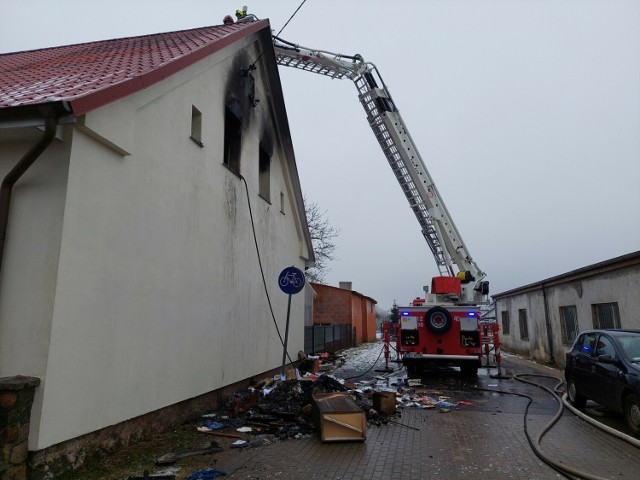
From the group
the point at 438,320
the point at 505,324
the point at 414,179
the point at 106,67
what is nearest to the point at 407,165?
the point at 414,179

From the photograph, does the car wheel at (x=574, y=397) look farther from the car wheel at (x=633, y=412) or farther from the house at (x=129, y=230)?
the house at (x=129, y=230)

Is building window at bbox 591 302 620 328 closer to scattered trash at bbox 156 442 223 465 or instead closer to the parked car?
the parked car

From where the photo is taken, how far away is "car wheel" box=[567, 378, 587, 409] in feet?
29.0

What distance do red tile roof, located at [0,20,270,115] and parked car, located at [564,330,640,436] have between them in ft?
26.2

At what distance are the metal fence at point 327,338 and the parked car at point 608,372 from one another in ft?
34.2

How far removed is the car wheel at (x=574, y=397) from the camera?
8.83 meters

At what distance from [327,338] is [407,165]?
387 inches

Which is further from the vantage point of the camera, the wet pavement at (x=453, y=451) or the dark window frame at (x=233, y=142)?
the dark window frame at (x=233, y=142)

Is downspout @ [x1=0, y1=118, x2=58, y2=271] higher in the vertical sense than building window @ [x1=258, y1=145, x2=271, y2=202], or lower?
lower

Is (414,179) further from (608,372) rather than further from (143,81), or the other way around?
(143,81)

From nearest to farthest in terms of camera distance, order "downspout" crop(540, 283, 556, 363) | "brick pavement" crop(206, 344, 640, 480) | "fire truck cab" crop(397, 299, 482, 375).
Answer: "brick pavement" crop(206, 344, 640, 480) < "fire truck cab" crop(397, 299, 482, 375) < "downspout" crop(540, 283, 556, 363)

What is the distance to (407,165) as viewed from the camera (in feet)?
51.1

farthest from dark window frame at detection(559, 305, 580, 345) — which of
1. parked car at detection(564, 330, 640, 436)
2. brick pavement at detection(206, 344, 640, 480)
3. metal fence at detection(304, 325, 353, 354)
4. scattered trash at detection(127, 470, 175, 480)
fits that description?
scattered trash at detection(127, 470, 175, 480)

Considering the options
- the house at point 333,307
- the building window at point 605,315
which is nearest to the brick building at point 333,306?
the house at point 333,307
